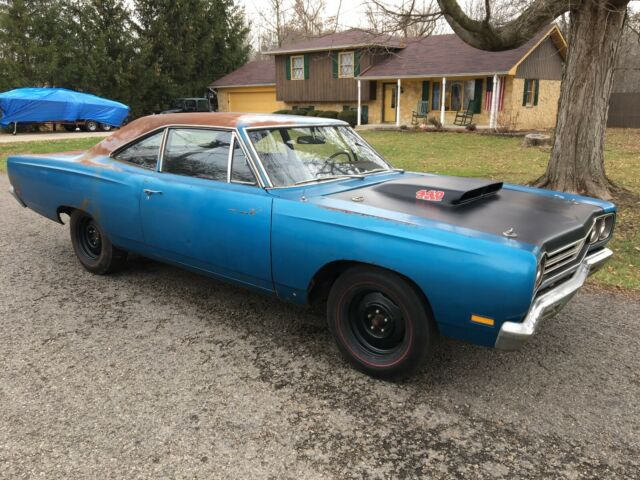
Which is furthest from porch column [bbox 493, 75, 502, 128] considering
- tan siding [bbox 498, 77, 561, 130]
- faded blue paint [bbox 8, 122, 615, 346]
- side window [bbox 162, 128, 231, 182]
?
side window [bbox 162, 128, 231, 182]

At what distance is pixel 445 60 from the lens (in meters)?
25.4

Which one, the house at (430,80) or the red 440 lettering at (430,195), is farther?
the house at (430,80)

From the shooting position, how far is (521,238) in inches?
108

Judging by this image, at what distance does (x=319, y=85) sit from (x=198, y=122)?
2700 cm

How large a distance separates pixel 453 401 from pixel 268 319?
5.41 ft

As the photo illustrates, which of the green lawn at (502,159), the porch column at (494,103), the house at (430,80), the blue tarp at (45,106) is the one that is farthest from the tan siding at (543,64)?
the blue tarp at (45,106)

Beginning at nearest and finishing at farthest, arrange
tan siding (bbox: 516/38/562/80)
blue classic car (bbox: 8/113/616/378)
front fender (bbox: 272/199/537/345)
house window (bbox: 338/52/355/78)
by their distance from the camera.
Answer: front fender (bbox: 272/199/537/345)
blue classic car (bbox: 8/113/616/378)
tan siding (bbox: 516/38/562/80)
house window (bbox: 338/52/355/78)

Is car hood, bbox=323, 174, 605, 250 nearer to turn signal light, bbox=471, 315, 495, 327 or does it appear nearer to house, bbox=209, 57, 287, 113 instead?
turn signal light, bbox=471, 315, 495, 327

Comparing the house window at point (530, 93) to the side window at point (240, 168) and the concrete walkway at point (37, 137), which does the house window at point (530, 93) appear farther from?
the side window at point (240, 168)

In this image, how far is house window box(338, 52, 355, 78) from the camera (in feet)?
93.2

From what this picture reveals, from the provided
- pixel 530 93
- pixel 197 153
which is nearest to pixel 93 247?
pixel 197 153

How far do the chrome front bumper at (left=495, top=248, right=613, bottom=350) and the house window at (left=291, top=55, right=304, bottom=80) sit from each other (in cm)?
2913

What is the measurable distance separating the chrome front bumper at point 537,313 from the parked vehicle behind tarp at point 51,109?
27.2 metres

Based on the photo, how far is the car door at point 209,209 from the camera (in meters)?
3.53
